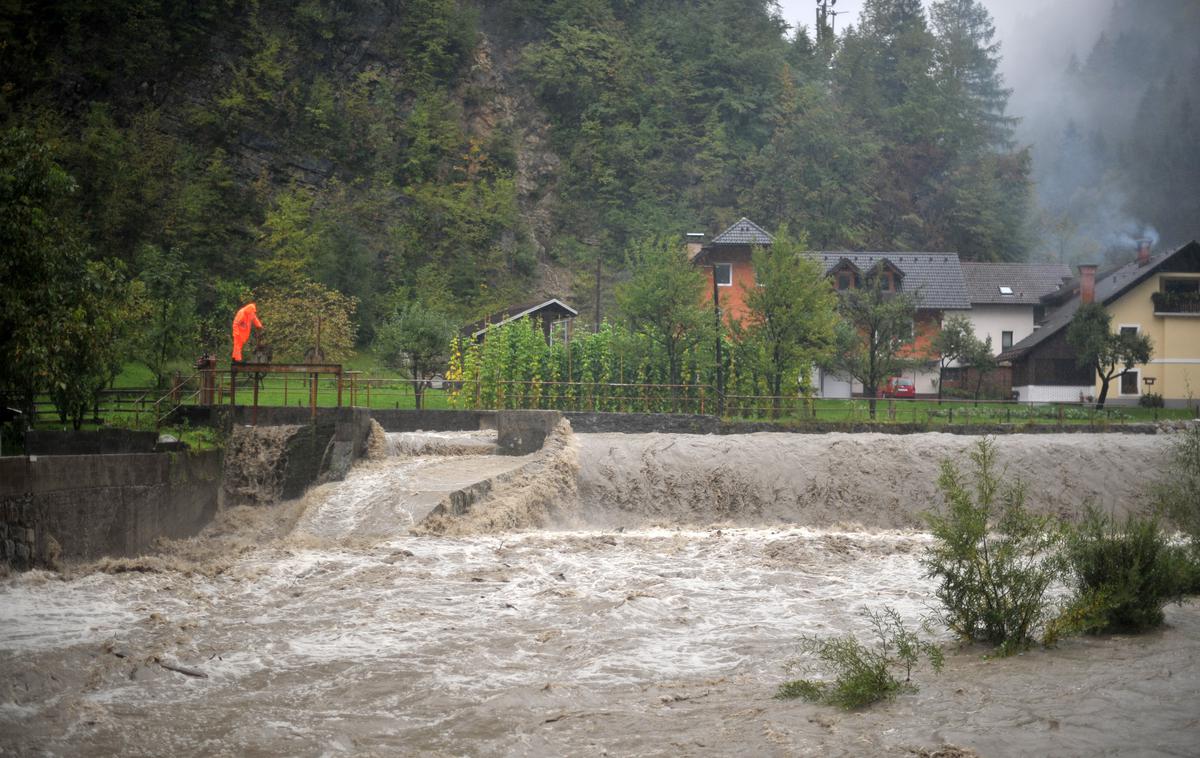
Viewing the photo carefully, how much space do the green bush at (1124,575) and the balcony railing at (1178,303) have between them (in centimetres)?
3848

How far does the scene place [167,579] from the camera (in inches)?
631

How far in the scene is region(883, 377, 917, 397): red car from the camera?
45.7 metres

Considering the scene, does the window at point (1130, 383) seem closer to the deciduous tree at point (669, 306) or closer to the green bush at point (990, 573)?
the deciduous tree at point (669, 306)

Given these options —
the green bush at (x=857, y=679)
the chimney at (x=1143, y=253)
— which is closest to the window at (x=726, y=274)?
the chimney at (x=1143, y=253)

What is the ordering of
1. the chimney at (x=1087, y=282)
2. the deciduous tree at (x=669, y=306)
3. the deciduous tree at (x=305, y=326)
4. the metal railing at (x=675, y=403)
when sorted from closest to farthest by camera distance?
the metal railing at (x=675, y=403)
the deciduous tree at (x=669, y=306)
the deciduous tree at (x=305, y=326)
the chimney at (x=1087, y=282)

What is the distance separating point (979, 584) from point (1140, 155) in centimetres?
8159

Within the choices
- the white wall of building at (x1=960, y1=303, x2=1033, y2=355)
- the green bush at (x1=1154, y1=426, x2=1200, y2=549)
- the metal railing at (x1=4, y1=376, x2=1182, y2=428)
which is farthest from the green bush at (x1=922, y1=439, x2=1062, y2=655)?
the white wall of building at (x1=960, y1=303, x2=1033, y2=355)

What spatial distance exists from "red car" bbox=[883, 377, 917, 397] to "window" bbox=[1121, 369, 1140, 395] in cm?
883

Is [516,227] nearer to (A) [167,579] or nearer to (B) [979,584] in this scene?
(A) [167,579]

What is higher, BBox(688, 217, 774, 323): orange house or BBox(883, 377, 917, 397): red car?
BBox(688, 217, 774, 323): orange house

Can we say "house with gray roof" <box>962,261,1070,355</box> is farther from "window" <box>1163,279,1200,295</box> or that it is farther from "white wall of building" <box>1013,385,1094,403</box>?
"window" <box>1163,279,1200,295</box>

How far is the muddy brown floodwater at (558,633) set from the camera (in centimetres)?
848

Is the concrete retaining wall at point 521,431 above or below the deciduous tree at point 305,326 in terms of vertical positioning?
below

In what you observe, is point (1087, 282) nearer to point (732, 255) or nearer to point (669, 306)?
point (732, 255)
